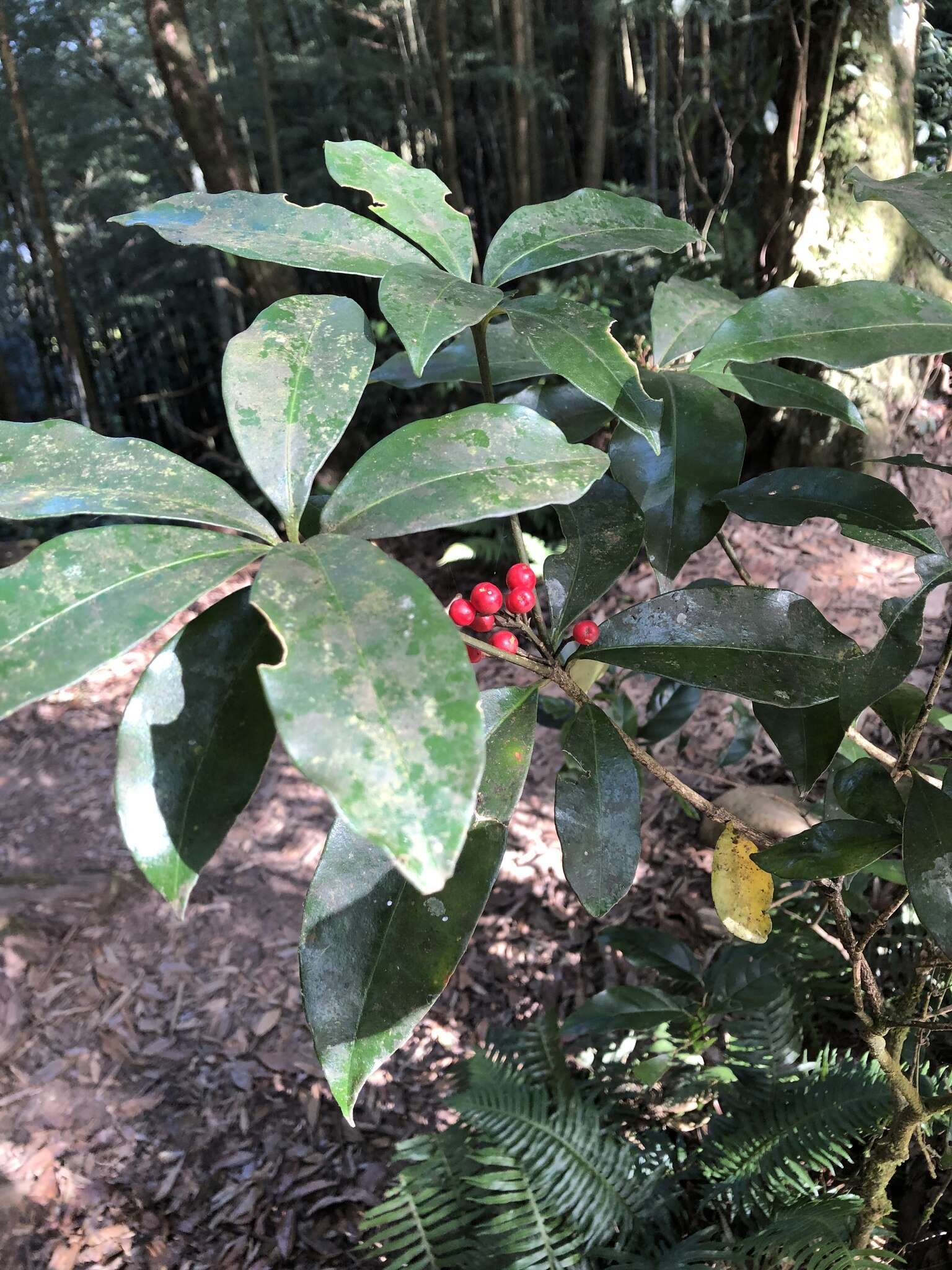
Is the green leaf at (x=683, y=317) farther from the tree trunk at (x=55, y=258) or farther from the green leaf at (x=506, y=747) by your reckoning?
the tree trunk at (x=55, y=258)

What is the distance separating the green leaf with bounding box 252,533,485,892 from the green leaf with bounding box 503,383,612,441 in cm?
45

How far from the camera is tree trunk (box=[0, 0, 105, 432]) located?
19.1 feet

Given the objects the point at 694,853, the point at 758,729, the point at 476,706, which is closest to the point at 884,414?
the point at 758,729

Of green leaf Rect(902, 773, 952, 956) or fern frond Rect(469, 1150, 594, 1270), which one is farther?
fern frond Rect(469, 1150, 594, 1270)

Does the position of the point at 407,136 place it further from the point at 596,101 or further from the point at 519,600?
the point at 519,600

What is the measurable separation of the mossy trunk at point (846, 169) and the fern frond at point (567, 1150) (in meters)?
2.38

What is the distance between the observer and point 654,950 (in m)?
1.77

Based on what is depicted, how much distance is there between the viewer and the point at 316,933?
610 millimetres

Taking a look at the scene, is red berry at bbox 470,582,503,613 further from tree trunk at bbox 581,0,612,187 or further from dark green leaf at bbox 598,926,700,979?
tree trunk at bbox 581,0,612,187

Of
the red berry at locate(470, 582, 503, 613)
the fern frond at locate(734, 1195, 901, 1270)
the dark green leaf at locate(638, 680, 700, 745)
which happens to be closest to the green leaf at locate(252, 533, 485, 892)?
the red berry at locate(470, 582, 503, 613)

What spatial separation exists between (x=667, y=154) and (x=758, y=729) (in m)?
4.08

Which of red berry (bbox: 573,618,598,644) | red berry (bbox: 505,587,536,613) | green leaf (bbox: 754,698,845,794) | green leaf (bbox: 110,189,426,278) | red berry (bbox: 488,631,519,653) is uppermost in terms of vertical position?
green leaf (bbox: 110,189,426,278)

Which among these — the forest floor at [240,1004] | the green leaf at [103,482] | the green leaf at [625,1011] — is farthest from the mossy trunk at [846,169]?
the green leaf at [103,482]

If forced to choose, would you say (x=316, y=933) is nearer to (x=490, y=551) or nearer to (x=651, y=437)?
(x=651, y=437)
